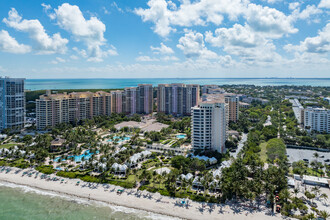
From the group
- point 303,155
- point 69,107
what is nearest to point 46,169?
point 69,107

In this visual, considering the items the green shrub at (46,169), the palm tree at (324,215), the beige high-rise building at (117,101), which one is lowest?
the palm tree at (324,215)

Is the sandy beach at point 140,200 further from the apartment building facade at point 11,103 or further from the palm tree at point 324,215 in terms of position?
the apartment building facade at point 11,103

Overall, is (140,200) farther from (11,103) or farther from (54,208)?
(11,103)

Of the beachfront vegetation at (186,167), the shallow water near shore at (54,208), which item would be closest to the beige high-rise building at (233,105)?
the beachfront vegetation at (186,167)

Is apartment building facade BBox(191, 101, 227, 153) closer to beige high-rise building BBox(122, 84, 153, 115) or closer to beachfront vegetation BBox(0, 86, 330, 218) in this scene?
beachfront vegetation BBox(0, 86, 330, 218)

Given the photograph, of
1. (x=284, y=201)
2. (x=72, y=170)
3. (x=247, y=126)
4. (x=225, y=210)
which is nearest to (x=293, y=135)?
(x=247, y=126)

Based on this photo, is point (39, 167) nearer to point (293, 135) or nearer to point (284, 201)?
point (284, 201)
